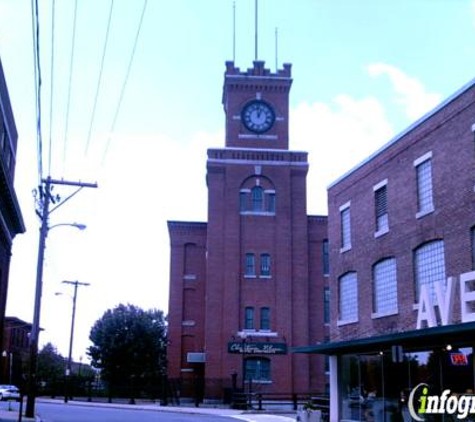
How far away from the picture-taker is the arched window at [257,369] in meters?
51.8

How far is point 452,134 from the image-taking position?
23766 millimetres

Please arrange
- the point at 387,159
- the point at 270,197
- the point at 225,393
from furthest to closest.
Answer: the point at 270,197
the point at 225,393
the point at 387,159

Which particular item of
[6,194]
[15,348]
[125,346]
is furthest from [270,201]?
[15,348]

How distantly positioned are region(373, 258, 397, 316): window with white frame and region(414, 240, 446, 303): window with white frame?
5.34 ft

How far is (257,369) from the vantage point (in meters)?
52.1

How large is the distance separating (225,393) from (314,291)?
11.0 meters

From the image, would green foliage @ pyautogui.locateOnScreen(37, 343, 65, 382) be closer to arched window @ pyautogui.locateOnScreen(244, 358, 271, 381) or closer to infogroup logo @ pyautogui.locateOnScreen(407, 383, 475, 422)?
arched window @ pyautogui.locateOnScreen(244, 358, 271, 381)

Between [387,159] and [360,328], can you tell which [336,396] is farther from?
[387,159]

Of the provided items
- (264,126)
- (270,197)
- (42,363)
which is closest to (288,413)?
(270,197)

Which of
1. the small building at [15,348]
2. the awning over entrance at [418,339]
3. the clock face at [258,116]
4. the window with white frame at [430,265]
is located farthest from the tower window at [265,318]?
the small building at [15,348]

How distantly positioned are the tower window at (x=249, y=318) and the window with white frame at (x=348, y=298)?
847 inches

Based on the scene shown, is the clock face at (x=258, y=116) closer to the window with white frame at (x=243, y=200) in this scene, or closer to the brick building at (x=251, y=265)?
the brick building at (x=251, y=265)

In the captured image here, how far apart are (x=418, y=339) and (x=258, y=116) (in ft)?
124

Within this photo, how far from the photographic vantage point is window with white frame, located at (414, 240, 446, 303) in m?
24.0
